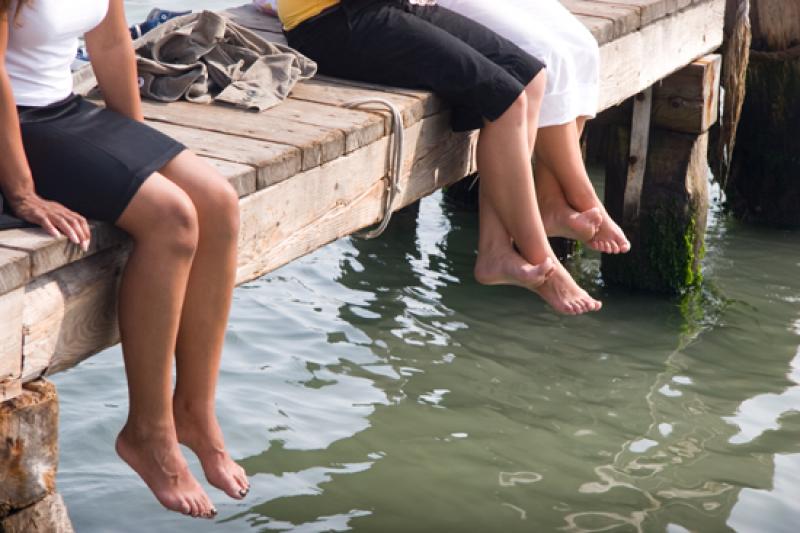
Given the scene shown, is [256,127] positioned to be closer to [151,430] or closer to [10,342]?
[151,430]

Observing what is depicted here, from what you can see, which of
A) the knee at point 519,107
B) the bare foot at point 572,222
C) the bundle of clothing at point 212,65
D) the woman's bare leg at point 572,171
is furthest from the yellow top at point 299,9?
the bare foot at point 572,222

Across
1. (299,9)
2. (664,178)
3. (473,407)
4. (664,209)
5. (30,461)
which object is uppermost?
(299,9)

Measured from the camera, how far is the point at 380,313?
6480 millimetres

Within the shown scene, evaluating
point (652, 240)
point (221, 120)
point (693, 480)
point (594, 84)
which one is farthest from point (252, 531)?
point (652, 240)

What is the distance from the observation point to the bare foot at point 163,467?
319cm

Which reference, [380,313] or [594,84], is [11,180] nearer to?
[594,84]

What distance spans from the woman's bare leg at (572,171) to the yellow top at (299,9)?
90cm

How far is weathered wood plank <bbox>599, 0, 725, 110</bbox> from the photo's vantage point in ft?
18.3

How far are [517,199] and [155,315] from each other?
5.43 ft

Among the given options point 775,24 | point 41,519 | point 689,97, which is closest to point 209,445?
point 41,519

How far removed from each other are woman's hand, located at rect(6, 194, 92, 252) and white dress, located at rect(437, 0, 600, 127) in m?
2.05

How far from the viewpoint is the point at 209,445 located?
3365 millimetres

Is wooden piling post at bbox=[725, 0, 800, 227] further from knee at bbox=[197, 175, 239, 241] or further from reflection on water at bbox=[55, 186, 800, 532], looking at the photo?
knee at bbox=[197, 175, 239, 241]

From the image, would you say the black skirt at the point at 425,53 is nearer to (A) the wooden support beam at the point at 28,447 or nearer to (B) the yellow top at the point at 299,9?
(B) the yellow top at the point at 299,9
